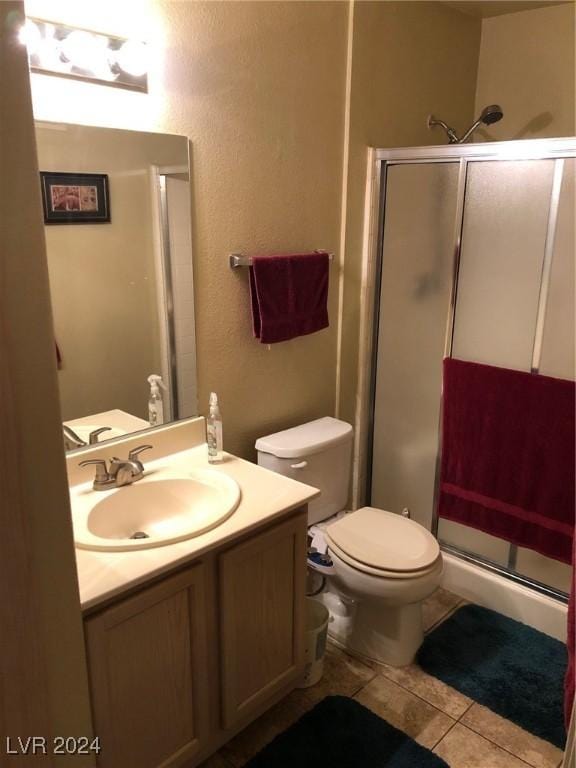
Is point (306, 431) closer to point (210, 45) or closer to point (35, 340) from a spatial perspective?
point (210, 45)

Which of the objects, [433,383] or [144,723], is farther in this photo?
[433,383]

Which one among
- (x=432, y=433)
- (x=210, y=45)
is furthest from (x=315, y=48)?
(x=432, y=433)

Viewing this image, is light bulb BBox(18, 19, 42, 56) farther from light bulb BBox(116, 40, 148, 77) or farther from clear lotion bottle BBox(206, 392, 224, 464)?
clear lotion bottle BBox(206, 392, 224, 464)

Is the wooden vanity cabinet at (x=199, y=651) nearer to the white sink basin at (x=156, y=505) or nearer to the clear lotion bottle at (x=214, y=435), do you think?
the white sink basin at (x=156, y=505)

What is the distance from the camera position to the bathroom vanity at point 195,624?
4.57 feet

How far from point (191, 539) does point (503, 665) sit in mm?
1373

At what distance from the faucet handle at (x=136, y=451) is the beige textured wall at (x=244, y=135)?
269 mm

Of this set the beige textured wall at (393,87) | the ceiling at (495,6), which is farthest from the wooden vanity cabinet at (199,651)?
the ceiling at (495,6)

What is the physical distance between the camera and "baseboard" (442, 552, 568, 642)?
92.4 inches

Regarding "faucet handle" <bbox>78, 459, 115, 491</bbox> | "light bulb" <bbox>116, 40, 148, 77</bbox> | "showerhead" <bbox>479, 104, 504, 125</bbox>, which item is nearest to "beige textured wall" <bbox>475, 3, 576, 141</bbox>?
"showerhead" <bbox>479, 104, 504, 125</bbox>

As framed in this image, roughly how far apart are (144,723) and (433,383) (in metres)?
1.68

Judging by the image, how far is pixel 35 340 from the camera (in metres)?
0.95

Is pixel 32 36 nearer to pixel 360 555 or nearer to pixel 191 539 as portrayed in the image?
pixel 191 539

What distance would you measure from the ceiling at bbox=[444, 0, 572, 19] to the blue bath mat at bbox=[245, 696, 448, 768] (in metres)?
2.79
